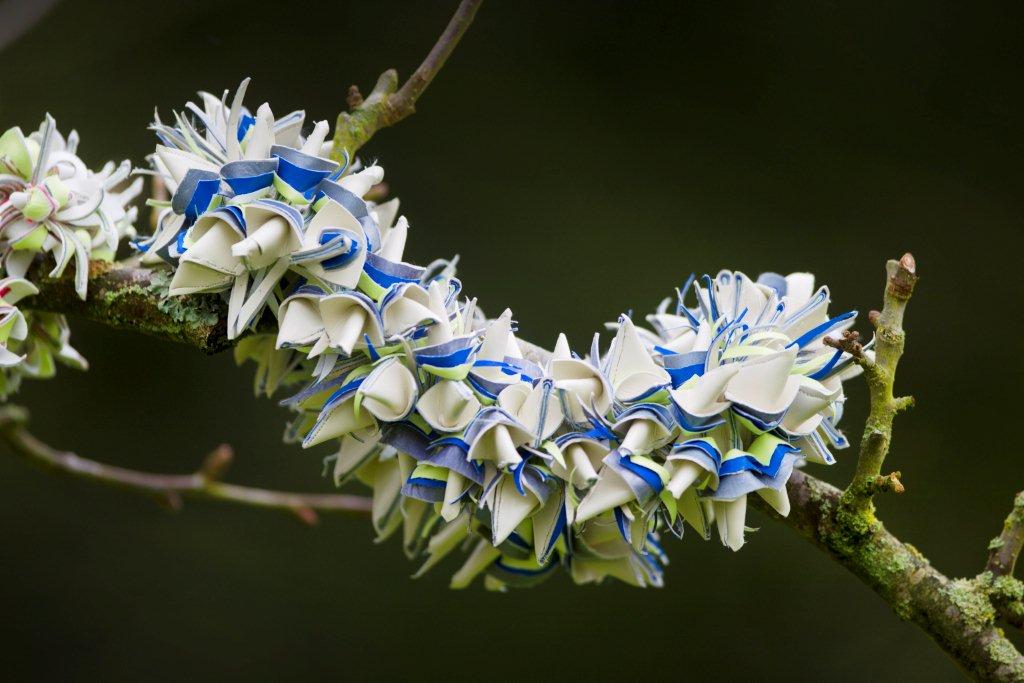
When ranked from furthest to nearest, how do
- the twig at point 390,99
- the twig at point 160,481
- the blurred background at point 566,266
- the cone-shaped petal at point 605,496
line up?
the blurred background at point 566,266 → the twig at point 160,481 → the twig at point 390,99 → the cone-shaped petal at point 605,496

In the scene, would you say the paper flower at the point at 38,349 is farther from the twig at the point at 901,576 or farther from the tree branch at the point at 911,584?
the tree branch at the point at 911,584

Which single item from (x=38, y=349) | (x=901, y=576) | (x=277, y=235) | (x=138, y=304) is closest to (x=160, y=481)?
(x=38, y=349)

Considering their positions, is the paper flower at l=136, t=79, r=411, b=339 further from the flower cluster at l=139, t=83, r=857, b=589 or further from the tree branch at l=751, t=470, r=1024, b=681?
the tree branch at l=751, t=470, r=1024, b=681

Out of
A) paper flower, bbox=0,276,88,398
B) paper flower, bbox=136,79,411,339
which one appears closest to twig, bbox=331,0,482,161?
paper flower, bbox=136,79,411,339

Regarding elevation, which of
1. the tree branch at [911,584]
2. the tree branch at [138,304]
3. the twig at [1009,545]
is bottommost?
the tree branch at [138,304]

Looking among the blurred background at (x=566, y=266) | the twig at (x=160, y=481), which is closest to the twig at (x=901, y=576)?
the twig at (x=160, y=481)

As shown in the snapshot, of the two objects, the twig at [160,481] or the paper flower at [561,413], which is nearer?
the paper flower at [561,413]
